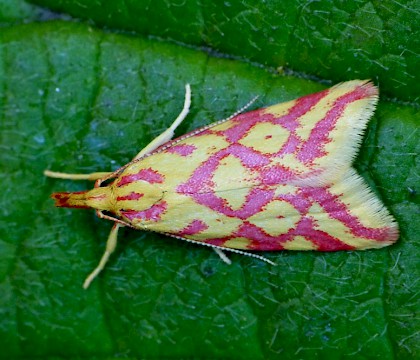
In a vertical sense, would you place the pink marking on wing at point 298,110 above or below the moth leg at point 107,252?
above

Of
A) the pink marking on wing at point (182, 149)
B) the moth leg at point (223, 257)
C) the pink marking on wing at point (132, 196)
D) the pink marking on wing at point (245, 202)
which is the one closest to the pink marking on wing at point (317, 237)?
the pink marking on wing at point (245, 202)

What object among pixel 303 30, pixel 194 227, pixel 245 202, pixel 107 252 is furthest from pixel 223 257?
pixel 303 30

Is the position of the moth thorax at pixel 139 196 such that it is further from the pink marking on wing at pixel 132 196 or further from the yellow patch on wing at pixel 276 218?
the yellow patch on wing at pixel 276 218

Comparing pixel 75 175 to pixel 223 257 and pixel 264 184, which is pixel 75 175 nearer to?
pixel 223 257

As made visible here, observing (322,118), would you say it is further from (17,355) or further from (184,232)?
(17,355)

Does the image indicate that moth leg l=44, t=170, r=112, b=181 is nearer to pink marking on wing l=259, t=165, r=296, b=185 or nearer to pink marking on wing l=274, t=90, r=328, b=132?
pink marking on wing l=259, t=165, r=296, b=185

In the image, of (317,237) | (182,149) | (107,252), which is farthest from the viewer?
(107,252)

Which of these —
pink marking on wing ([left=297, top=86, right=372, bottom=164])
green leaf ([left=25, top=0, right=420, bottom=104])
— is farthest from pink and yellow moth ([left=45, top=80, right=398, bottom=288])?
green leaf ([left=25, top=0, right=420, bottom=104])

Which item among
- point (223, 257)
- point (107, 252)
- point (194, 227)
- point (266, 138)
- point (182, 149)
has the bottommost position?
point (107, 252)
